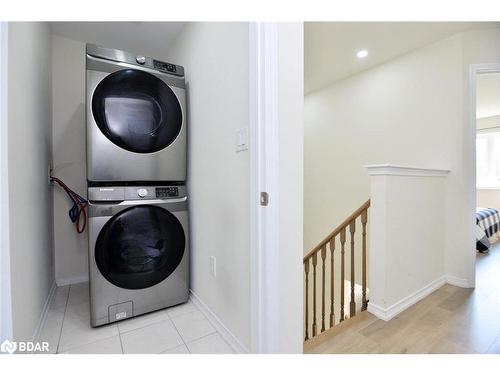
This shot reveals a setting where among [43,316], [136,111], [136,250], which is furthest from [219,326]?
[136,111]

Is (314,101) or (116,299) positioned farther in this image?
(314,101)

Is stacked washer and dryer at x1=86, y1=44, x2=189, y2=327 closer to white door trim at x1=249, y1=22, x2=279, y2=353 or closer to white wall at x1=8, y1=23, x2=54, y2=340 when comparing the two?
white wall at x1=8, y1=23, x2=54, y2=340

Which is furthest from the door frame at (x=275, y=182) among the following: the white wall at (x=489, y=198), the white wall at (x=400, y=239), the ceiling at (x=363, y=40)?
the white wall at (x=489, y=198)

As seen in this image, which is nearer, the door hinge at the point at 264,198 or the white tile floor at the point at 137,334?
the door hinge at the point at 264,198

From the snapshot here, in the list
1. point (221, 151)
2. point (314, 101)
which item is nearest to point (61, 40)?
point (221, 151)

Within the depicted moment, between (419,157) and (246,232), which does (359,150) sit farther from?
(246,232)

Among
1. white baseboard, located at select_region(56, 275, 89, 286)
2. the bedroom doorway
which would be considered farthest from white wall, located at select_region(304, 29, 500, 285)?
white baseboard, located at select_region(56, 275, 89, 286)

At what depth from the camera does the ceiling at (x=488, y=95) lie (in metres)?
3.06

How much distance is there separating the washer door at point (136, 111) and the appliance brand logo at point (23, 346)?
102 cm

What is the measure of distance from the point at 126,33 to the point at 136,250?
1854mm

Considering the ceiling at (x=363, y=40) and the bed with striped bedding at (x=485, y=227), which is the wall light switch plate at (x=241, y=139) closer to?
the ceiling at (x=363, y=40)

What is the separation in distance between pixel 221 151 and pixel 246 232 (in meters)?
0.50

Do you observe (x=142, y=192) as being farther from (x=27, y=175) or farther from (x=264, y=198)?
(x=264, y=198)
